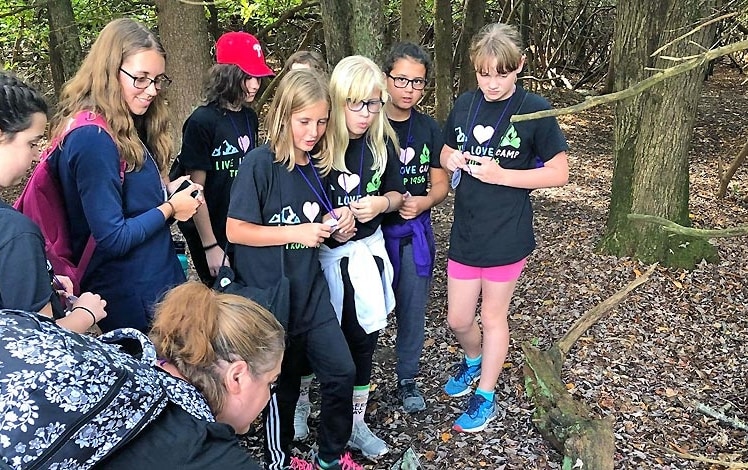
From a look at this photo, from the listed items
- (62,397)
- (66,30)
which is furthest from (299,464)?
(66,30)

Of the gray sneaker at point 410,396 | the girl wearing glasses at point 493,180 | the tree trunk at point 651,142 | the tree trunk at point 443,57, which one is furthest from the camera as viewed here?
the tree trunk at point 443,57

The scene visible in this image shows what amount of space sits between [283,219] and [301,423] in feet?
3.71

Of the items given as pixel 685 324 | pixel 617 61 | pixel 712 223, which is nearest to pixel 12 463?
pixel 685 324

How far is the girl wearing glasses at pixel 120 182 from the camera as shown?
7.73 feet

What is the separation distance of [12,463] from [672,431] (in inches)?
128

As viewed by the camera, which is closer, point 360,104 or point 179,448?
point 179,448

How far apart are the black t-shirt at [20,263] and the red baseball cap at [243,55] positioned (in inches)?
64.9

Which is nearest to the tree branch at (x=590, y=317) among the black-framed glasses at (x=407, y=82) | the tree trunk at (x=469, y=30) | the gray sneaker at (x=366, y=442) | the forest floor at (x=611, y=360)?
the forest floor at (x=611, y=360)

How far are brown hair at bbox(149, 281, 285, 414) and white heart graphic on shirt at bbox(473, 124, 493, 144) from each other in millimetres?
1693

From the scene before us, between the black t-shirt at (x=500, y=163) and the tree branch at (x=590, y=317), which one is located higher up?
the black t-shirt at (x=500, y=163)

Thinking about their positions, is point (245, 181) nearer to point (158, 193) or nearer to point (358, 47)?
point (158, 193)

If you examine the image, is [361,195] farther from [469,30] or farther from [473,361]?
[469,30]

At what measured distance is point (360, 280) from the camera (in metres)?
2.86

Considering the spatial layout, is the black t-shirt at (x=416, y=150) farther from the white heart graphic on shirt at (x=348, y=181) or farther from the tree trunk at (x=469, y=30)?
the tree trunk at (x=469, y=30)
